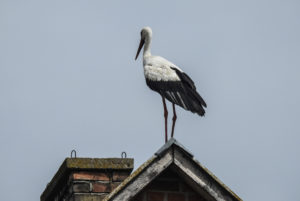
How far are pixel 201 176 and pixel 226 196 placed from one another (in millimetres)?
259

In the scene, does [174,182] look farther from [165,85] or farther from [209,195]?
[165,85]

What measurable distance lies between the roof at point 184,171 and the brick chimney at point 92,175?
1519mm

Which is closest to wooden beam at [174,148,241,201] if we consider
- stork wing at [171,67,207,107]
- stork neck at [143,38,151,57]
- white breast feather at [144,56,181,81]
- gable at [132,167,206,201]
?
gable at [132,167,206,201]

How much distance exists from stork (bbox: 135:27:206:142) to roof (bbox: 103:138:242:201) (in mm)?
4744

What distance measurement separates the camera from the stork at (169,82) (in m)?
12.1

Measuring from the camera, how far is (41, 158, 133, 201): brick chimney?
8180 mm

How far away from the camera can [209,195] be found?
6840 mm

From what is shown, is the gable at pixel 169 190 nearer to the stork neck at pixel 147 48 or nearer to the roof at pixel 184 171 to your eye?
the roof at pixel 184 171

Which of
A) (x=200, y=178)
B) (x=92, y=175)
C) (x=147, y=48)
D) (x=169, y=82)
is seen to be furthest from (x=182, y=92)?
(x=200, y=178)

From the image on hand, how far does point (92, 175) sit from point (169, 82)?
4740 mm

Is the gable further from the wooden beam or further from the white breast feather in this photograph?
the white breast feather

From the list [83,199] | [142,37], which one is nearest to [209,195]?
[83,199]

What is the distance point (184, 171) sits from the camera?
6.79 meters

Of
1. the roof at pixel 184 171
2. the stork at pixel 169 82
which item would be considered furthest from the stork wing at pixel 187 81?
the roof at pixel 184 171
